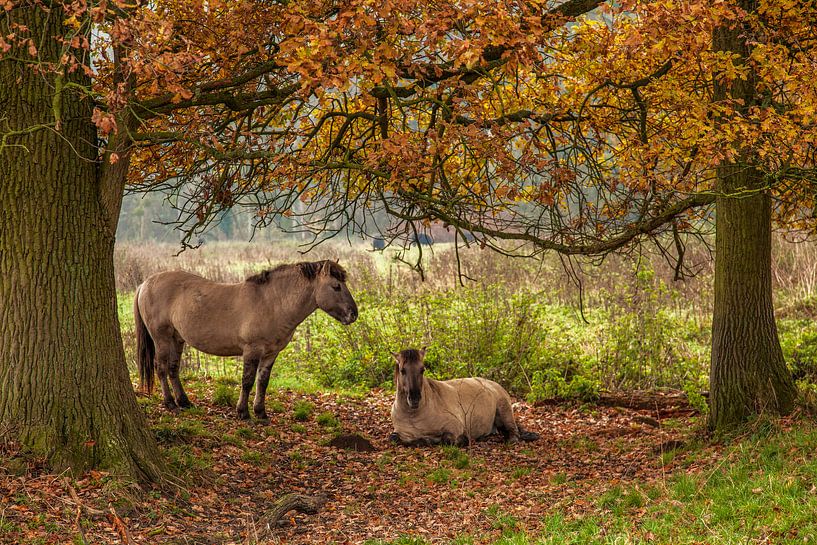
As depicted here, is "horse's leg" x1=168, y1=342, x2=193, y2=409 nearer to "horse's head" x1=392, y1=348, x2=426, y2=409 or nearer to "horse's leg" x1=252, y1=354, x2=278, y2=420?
"horse's leg" x1=252, y1=354, x2=278, y2=420

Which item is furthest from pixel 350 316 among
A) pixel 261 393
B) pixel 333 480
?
pixel 333 480

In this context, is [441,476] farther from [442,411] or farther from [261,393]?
[261,393]

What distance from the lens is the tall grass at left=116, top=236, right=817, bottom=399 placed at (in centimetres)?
1451

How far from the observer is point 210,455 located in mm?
9461

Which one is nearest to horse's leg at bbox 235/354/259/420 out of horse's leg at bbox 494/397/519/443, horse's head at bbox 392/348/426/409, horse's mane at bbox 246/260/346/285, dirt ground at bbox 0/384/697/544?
dirt ground at bbox 0/384/697/544

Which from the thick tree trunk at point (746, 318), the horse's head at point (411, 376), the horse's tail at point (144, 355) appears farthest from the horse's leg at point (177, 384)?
the thick tree trunk at point (746, 318)

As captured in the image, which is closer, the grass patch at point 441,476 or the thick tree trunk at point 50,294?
the thick tree trunk at point 50,294

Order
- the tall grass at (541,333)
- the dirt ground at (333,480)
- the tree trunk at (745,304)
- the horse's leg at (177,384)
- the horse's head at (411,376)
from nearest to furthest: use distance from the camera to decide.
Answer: the dirt ground at (333,480)
the tree trunk at (745,304)
the horse's head at (411,376)
the horse's leg at (177,384)
the tall grass at (541,333)

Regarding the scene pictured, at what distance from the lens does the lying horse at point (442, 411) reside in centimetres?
1111

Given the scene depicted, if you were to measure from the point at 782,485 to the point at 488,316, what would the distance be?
863cm

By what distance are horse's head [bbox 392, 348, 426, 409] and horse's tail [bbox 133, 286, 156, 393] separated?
13.0 feet

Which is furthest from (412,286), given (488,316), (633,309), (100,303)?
(100,303)

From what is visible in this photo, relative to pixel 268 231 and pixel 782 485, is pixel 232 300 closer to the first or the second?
pixel 782 485

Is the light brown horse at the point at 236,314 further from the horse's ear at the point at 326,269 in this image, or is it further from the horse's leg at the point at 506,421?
the horse's leg at the point at 506,421
